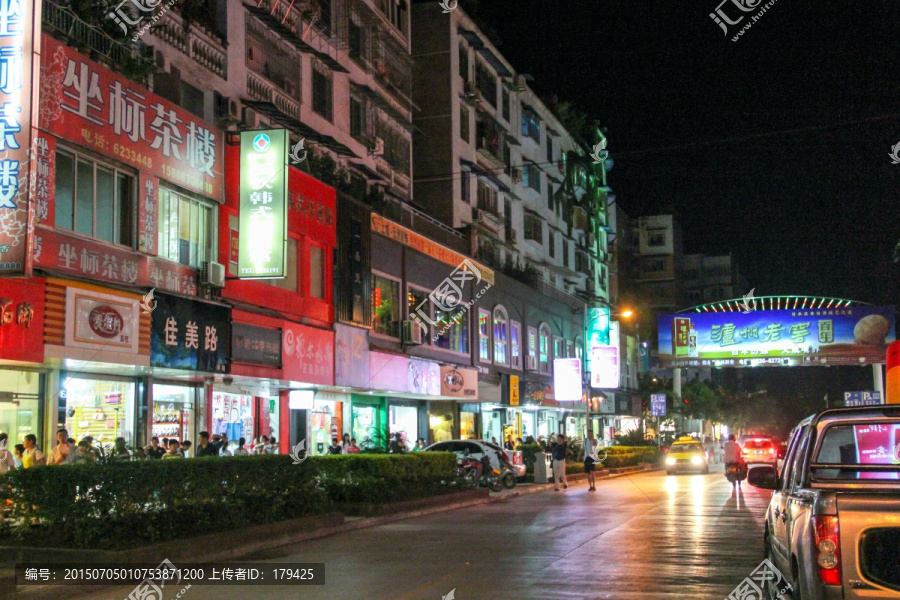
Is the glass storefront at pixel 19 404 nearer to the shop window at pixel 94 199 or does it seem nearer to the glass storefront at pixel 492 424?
the shop window at pixel 94 199

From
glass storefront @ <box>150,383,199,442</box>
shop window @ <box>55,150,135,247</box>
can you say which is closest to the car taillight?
shop window @ <box>55,150,135,247</box>

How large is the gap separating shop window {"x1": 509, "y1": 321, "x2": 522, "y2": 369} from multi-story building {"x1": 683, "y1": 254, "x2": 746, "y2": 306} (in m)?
73.9

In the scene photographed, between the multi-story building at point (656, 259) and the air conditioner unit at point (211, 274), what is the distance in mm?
82706

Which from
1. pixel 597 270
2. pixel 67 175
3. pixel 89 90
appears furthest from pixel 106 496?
pixel 597 270

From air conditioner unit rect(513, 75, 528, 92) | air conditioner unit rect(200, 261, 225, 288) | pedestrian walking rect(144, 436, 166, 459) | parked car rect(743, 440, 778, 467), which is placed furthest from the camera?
air conditioner unit rect(513, 75, 528, 92)

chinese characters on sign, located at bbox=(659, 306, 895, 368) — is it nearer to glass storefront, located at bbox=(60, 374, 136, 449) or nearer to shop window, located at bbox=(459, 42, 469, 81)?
shop window, located at bbox=(459, 42, 469, 81)

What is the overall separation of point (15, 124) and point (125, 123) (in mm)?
5036

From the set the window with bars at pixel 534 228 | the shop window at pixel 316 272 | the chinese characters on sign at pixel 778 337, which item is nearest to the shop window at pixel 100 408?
the shop window at pixel 316 272

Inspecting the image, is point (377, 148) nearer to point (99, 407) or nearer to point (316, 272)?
point (316, 272)

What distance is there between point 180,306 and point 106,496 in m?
9.25

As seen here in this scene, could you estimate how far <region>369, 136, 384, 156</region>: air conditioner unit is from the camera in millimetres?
35803

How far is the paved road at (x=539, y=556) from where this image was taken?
36.2ft

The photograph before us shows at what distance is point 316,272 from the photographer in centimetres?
2903

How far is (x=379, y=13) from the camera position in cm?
3734
